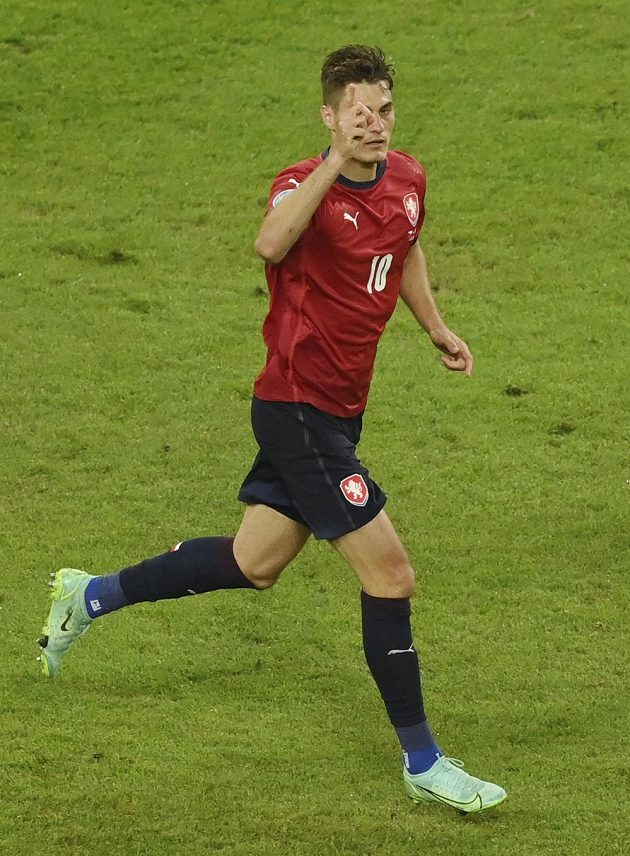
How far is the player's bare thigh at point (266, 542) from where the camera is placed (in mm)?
4922

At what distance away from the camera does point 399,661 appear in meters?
4.81

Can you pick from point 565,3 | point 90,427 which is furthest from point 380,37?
point 90,427

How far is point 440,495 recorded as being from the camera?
716cm

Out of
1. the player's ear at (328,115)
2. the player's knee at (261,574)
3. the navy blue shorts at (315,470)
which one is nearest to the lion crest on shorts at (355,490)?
the navy blue shorts at (315,470)

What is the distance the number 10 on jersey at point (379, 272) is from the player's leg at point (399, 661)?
714mm

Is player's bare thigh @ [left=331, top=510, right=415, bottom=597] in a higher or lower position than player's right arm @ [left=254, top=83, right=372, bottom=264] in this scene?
lower

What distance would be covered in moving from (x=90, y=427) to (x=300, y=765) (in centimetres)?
325

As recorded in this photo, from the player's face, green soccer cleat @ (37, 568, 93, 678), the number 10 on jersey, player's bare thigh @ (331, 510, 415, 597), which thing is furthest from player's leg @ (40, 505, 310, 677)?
the player's face

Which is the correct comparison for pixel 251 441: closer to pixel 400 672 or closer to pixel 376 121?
pixel 400 672

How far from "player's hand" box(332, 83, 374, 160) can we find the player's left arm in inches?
31.5

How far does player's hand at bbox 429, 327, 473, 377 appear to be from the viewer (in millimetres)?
5223

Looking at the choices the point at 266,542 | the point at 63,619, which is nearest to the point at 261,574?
the point at 266,542

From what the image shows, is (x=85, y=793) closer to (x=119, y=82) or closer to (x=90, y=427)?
(x=90, y=427)

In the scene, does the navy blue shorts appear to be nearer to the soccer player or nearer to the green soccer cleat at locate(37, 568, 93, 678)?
the soccer player
